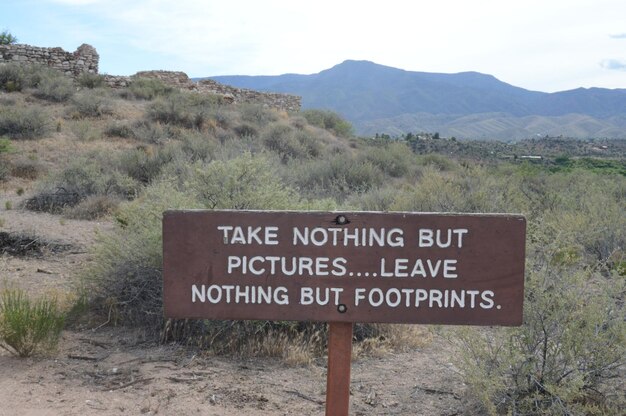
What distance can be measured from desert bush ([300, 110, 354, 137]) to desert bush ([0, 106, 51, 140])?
471 inches

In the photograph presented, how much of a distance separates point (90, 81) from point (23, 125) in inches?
335

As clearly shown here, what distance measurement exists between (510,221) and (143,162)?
41.9ft

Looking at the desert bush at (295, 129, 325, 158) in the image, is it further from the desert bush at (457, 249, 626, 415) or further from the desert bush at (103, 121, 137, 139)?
the desert bush at (457, 249, 626, 415)

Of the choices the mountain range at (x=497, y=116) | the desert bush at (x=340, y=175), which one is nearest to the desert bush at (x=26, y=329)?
the desert bush at (x=340, y=175)

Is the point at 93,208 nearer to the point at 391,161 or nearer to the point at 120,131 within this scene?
the point at 120,131

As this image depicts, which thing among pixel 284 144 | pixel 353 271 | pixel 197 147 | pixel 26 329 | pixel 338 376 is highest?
pixel 284 144

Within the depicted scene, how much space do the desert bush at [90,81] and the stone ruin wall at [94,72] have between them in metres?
0.47

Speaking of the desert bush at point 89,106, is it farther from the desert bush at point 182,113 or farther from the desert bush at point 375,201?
the desert bush at point 375,201

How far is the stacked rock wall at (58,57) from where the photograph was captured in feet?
87.5

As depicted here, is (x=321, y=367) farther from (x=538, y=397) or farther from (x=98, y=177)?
(x=98, y=177)

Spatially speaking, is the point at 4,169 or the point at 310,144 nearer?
the point at 4,169

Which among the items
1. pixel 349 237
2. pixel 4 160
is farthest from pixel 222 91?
pixel 349 237

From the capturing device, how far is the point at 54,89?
22812 millimetres

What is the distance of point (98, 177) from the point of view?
12.6 meters
